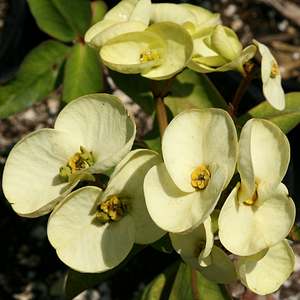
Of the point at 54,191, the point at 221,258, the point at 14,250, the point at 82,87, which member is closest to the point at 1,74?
the point at 14,250

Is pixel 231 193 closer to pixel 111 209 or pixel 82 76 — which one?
pixel 111 209

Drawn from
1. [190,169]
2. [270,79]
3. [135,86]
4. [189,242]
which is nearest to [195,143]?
[190,169]

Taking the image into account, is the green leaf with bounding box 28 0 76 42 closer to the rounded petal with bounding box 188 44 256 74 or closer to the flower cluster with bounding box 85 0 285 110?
the flower cluster with bounding box 85 0 285 110

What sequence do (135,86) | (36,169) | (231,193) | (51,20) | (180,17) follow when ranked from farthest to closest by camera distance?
(51,20) → (135,86) → (180,17) → (36,169) → (231,193)

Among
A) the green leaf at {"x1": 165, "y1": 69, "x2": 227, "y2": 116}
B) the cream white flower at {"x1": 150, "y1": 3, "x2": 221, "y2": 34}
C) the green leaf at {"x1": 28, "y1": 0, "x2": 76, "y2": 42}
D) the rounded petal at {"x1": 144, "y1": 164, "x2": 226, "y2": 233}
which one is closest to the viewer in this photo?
the rounded petal at {"x1": 144, "y1": 164, "x2": 226, "y2": 233}

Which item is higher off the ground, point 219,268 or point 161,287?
point 219,268

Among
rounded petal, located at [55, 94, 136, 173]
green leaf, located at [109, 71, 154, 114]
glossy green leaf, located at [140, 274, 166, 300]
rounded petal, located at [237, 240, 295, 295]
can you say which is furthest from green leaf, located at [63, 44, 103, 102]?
rounded petal, located at [237, 240, 295, 295]
